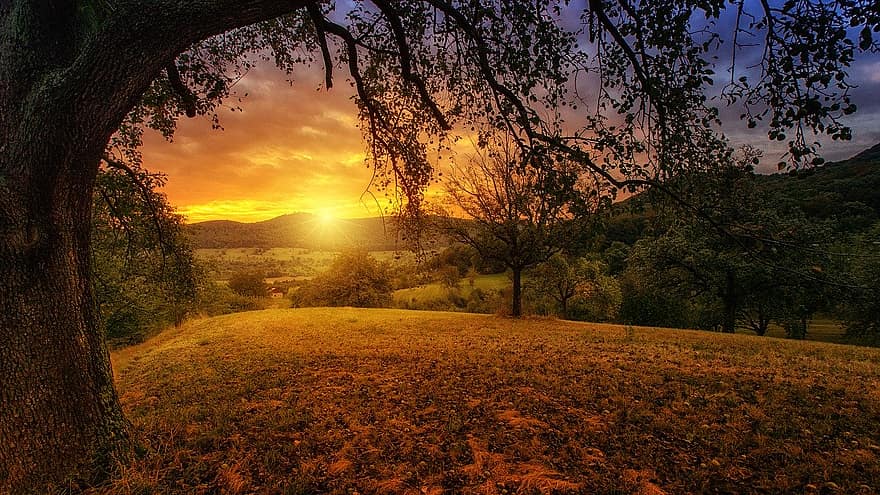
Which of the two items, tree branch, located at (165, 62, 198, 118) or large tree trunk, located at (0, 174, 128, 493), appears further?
tree branch, located at (165, 62, 198, 118)

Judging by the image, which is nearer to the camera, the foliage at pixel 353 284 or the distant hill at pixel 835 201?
the distant hill at pixel 835 201

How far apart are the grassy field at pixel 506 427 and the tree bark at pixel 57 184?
2.36ft

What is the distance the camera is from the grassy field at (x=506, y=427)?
134 inches

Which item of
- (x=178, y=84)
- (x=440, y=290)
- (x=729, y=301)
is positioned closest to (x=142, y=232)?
(x=178, y=84)

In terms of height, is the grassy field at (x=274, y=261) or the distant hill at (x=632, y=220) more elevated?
the distant hill at (x=632, y=220)

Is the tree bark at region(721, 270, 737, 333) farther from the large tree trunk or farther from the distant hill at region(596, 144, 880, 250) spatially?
the large tree trunk

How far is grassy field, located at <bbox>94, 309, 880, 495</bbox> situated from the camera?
134 inches

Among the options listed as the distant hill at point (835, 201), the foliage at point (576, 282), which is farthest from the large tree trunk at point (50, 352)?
the foliage at point (576, 282)

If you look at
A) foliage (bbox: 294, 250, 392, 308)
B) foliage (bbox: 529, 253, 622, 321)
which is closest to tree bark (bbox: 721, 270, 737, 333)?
foliage (bbox: 529, 253, 622, 321)

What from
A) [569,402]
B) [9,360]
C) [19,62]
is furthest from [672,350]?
[19,62]

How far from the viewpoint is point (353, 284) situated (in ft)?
126

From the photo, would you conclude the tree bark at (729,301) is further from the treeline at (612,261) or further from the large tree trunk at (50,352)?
the large tree trunk at (50,352)

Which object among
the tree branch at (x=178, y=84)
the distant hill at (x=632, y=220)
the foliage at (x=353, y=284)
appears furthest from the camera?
the foliage at (x=353, y=284)

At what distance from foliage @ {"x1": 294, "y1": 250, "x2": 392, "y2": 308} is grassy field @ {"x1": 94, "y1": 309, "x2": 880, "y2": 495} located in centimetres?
3031
